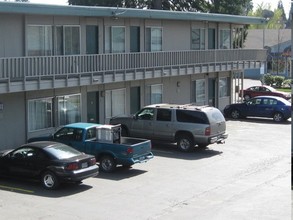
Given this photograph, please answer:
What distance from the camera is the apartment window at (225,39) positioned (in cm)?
3812

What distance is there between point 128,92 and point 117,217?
15.5 m

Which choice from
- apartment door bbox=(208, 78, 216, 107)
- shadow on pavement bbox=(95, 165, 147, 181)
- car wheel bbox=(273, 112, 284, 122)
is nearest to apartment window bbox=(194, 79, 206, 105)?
apartment door bbox=(208, 78, 216, 107)

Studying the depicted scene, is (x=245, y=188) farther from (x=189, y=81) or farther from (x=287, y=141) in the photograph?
(x=189, y=81)

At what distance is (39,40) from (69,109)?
11.7 feet

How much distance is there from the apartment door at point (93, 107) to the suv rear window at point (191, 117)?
5.09 metres

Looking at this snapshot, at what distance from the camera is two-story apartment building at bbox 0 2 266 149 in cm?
2195

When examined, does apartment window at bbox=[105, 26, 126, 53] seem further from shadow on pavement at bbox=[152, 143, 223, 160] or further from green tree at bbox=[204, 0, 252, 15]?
green tree at bbox=[204, 0, 252, 15]

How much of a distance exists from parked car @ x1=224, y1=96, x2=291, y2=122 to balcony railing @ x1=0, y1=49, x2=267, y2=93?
9.10ft

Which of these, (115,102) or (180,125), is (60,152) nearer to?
(180,125)

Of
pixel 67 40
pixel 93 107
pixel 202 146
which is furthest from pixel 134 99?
pixel 202 146

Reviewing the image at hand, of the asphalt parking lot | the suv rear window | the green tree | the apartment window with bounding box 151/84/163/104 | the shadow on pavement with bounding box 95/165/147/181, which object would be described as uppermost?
the green tree

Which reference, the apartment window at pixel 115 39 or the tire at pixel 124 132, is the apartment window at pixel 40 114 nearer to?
the tire at pixel 124 132

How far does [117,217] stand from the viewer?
14.0m

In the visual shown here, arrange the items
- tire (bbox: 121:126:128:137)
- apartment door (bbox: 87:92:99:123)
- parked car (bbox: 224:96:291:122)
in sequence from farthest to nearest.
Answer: parked car (bbox: 224:96:291:122), apartment door (bbox: 87:92:99:123), tire (bbox: 121:126:128:137)
